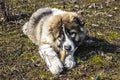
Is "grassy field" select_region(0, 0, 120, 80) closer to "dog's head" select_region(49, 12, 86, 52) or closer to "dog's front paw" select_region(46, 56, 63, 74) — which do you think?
"dog's front paw" select_region(46, 56, 63, 74)

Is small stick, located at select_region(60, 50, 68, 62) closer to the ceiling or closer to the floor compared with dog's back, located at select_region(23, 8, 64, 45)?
closer to the floor

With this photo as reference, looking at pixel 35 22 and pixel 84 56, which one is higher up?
pixel 35 22

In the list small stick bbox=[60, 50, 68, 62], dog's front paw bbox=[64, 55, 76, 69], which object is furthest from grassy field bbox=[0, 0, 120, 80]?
small stick bbox=[60, 50, 68, 62]

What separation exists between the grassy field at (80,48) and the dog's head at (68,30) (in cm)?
44

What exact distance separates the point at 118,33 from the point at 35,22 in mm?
1996

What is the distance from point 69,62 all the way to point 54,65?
13.2 inches

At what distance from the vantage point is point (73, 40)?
298 inches

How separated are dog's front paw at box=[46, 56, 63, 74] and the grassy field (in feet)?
0.35

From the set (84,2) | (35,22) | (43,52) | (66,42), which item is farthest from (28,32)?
(84,2)

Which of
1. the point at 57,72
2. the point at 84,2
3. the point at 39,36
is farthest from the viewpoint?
the point at 84,2

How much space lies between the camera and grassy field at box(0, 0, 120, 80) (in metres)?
7.35

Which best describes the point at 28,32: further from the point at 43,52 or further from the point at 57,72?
the point at 57,72

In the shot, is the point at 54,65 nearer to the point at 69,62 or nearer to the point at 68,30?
the point at 69,62

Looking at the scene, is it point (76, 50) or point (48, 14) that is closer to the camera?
point (76, 50)
